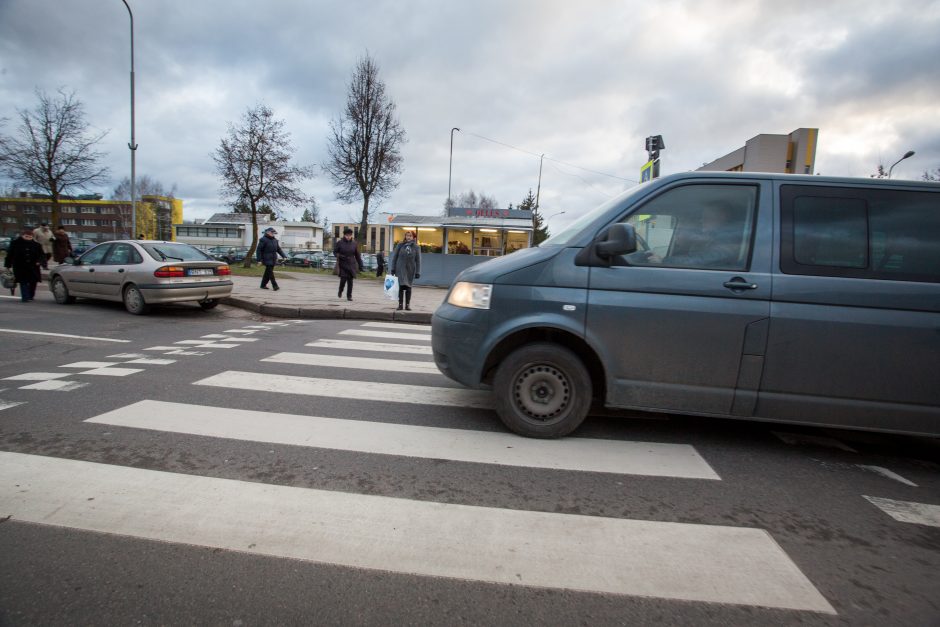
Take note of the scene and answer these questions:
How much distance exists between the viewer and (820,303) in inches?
123

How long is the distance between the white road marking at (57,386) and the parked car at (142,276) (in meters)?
5.05

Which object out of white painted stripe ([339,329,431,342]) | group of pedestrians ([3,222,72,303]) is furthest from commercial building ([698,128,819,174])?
group of pedestrians ([3,222,72,303])

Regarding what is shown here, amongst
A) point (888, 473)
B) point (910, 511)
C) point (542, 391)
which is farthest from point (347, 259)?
point (910, 511)

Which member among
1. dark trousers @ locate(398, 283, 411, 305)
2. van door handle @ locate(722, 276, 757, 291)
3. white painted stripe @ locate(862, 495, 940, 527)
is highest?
van door handle @ locate(722, 276, 757, 291)

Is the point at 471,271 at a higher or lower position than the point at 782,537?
higher

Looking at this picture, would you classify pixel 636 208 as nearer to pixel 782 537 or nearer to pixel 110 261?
pixel 782 537

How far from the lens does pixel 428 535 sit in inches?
87.2

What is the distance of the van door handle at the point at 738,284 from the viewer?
3174mm

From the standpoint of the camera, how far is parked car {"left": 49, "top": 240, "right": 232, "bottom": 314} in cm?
896

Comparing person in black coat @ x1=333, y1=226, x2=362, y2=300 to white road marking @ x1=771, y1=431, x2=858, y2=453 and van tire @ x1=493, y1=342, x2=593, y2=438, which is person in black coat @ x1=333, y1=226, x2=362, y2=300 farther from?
white road marking @ x1=771, y1=431, x2=858, y2=453

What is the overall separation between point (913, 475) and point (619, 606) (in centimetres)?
282

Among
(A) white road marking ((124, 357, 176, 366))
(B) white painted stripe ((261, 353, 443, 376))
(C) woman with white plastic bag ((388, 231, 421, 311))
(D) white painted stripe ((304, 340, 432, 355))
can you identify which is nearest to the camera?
(A) white road marking ((124, 357, 176, 366))

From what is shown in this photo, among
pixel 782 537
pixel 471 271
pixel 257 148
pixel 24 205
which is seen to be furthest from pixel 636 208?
pixel 24 205

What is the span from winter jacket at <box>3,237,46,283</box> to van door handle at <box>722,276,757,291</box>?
13625 millimetres
